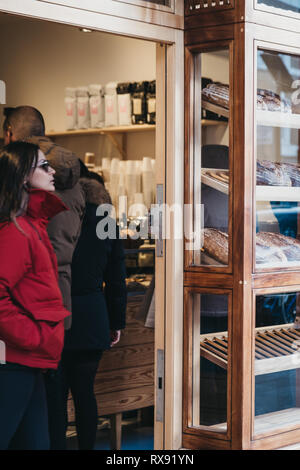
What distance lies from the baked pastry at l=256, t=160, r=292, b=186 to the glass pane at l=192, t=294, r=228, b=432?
55 cm

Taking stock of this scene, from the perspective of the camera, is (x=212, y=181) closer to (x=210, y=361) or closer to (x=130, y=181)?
(x=130, y=181)

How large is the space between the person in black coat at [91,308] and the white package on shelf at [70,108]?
0.54 m

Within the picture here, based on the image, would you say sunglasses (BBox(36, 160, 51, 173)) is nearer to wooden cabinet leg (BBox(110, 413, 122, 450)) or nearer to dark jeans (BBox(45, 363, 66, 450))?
dark jeans (BBox(45, 363, 66, 450))

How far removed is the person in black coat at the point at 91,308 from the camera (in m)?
3.04

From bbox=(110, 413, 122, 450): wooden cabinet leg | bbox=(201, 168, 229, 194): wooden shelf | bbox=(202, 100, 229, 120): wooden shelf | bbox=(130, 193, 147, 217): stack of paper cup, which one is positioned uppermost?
bbox=(202, 100, 229, 120): wooden shelf

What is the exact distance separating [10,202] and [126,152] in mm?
1646

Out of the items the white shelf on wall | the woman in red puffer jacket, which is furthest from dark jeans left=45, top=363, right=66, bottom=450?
the white shelf on wall

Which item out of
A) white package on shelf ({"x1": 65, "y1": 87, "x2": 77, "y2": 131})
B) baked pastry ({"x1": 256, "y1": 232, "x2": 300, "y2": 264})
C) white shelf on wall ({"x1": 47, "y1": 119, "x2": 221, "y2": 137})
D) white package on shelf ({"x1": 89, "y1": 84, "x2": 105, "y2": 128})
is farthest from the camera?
white package on shelf ({"x1": 89, "y1": 84, "x2": 105, "y2": 128})

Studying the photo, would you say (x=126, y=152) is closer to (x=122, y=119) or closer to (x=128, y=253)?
(x=122, y=119)

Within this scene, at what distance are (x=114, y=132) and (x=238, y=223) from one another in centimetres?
127

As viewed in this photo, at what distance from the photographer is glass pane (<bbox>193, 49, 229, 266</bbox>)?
3.25 meters

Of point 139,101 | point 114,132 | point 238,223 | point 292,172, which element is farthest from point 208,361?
point 139,101

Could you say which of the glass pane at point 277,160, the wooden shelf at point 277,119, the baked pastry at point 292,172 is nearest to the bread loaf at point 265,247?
the glass pane at point 277,160

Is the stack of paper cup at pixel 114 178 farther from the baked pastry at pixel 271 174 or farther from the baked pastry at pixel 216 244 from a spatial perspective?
the baked pastry at pixel 271 174
